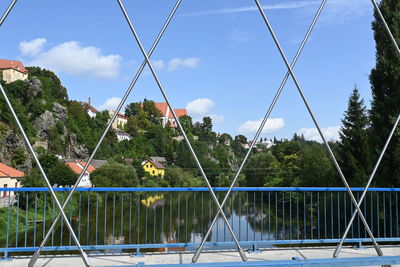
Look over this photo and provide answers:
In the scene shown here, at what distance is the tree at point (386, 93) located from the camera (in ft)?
39.6

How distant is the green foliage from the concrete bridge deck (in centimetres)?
3161

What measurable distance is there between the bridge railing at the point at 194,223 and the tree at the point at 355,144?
1.26m

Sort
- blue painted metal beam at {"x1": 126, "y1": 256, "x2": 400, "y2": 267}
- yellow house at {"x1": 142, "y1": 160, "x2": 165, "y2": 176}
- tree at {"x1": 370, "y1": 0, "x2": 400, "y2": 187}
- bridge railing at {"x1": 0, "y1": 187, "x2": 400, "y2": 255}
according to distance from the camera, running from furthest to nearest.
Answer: yellow house at {"x1": 142, "y1": 160, "x2": 165, "y2": 176} → tree at {"x1": 370, "y1": 0, "x2": 400, "y2": 187} → bridge railing at {"x1": 0, "y1": 187, "x2": 400, "y2": 255} → blue painted metal beam at {"x1": 126, "y1": 256, "x2": 400, "y2": 267}

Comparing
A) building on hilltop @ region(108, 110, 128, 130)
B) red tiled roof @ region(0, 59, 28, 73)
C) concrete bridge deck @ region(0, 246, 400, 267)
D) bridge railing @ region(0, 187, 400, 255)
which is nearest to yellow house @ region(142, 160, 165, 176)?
bridge railing @ region(0, 187, 400, 255)

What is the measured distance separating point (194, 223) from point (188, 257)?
44 cm

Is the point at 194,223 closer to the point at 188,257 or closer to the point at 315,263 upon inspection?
the point at 188,257

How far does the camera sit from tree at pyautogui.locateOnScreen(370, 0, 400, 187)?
1206 centimetres

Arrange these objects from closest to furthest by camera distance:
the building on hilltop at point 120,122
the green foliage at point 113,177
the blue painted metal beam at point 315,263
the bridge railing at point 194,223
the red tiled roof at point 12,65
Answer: the blue painted metal beam at point 315,263 < the bridge railing at point 194,223 < the green foliage at point 113,177 < the red tiled roof at point 12,65 < the building on hilltop at point 120,122

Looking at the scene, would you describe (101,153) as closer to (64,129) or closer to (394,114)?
(64,129)

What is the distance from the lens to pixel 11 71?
7719 cm

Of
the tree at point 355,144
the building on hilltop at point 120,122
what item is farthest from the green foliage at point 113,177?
the building on hilltop at point 120,122

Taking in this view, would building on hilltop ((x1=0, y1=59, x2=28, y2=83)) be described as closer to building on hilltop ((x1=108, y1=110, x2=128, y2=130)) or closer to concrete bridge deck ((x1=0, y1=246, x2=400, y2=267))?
building on hilltop ((x1=108, y1=110, x2=128, y2=130))

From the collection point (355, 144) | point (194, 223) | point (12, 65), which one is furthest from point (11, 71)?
point (194, 223)

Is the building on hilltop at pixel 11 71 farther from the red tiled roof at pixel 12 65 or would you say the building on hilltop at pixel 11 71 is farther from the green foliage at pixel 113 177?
the green foliage at pixel 113 177
